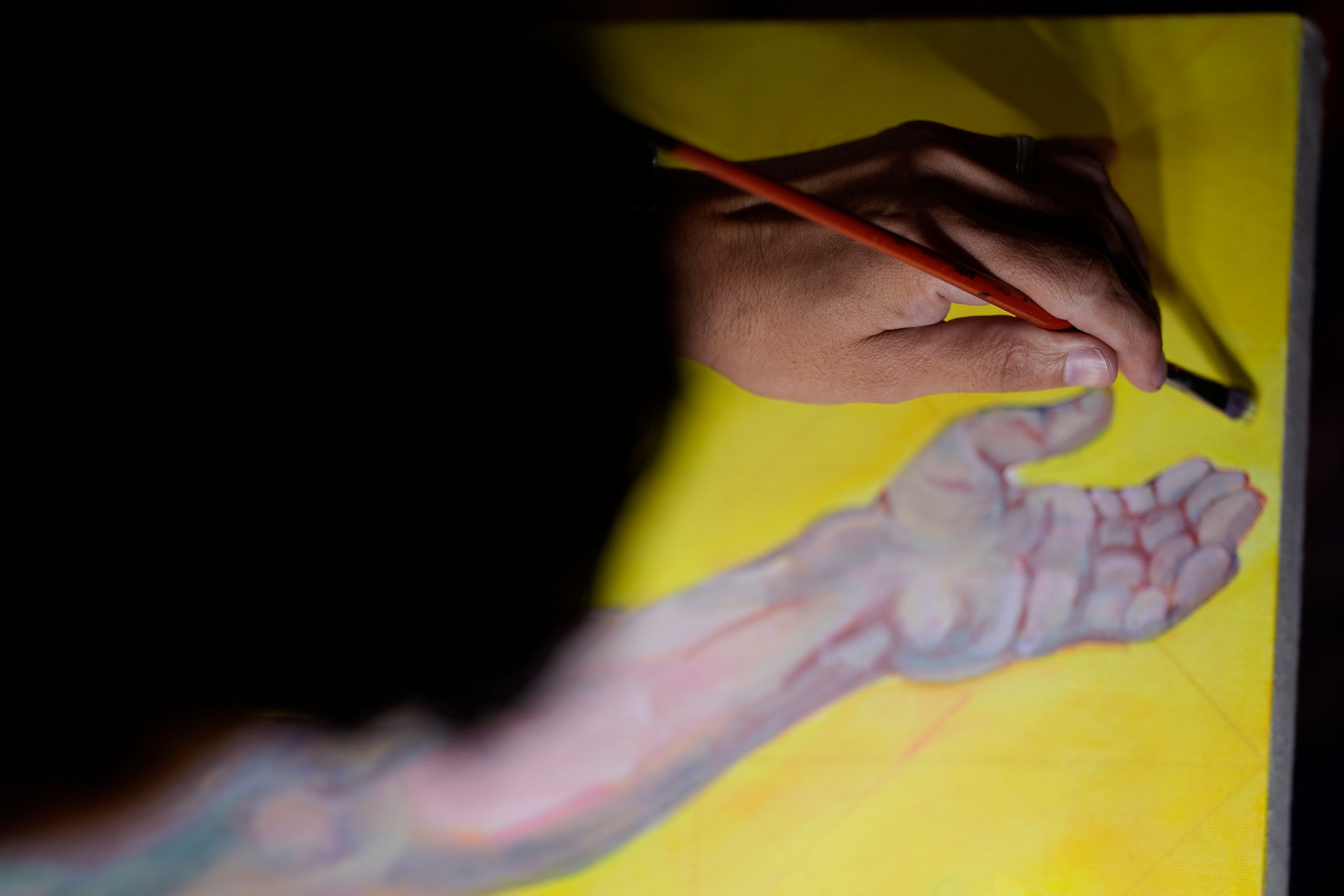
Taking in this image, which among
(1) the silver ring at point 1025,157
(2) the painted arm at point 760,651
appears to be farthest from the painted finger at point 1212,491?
(1) the silver ring at point 1025,157

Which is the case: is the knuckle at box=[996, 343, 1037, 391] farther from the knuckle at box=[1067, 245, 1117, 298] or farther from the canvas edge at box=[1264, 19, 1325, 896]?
the canvas edge at box=[1264, 19, 1325, 896]

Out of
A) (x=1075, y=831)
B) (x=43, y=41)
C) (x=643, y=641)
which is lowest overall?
(x=1075, y=831)

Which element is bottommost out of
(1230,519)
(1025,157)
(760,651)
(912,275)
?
(760,651)

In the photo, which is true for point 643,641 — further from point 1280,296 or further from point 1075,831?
point 1280,296

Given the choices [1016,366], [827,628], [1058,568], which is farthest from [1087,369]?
[827,628]

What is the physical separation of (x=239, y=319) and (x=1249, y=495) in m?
0.77

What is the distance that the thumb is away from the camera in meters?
0.58

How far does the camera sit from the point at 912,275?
1.95 ft

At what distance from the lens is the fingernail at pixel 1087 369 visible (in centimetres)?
58

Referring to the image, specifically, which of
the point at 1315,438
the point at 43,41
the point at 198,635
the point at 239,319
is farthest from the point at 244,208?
the point at 1315,438

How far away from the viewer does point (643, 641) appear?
0.69 meters

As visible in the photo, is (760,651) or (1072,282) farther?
(760,651)

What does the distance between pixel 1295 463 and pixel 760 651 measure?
0.42m

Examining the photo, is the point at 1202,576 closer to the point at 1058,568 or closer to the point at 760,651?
the point at 1058,568
